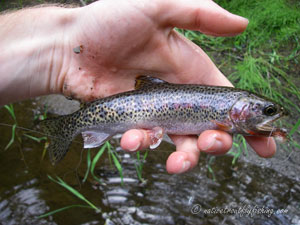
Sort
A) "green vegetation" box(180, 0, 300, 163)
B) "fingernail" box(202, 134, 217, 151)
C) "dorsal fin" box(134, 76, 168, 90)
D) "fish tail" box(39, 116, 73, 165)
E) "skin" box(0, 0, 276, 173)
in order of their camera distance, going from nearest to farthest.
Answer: "fingernail" box(202, 134, 217, 151) → "skin" box(0, 0, 276, 173) → "dorsal fin" box(134, 76, 168, 90) → "fish tail" box(39, 116, 73, 165) → "green vegetation" box(180, 0, 300, 163)

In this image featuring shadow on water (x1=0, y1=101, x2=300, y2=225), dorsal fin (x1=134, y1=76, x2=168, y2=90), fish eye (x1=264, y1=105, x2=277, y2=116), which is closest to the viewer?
fish eye (x1=264, y1=105, x2=277, y2=116)

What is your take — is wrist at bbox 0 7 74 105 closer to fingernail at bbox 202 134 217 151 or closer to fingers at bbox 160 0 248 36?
fingers at bbox 160 0 248 36

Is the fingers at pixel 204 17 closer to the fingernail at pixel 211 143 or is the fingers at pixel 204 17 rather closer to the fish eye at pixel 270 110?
the fish eye at pixel 270 110

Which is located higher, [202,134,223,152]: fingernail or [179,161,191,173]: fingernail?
[202,134,223,152]: fingernail

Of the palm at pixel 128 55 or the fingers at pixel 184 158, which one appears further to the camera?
the palm at pixel 128 55

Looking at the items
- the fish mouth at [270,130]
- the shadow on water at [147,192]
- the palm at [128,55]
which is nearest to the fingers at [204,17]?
the palm at [128,55]

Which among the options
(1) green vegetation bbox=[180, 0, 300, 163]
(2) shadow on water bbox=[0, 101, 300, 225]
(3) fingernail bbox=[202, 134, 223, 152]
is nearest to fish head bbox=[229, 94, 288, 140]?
(3) fingernail bbox=[202, 134, 223, 152]

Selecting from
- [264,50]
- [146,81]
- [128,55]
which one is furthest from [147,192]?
[264,50]
